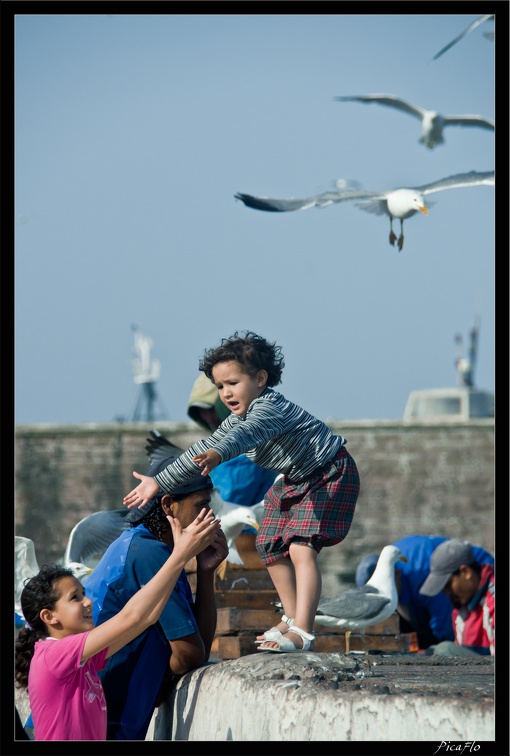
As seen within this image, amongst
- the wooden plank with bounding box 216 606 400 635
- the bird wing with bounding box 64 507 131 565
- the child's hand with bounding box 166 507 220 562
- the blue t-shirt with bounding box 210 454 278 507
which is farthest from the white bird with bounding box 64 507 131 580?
the child's hand with bounding box 166 507 220 562

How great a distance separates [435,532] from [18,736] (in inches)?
717

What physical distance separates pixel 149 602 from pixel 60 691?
39 centimetres

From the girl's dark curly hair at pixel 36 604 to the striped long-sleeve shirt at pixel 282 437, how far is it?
740mm

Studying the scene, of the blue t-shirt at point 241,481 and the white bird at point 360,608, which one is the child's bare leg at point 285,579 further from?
the blue t-shirt at point 241,481

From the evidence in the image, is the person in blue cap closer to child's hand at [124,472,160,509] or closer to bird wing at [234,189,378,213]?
child's hand at [124,472,160,509]

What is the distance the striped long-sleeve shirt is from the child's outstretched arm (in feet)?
2.13

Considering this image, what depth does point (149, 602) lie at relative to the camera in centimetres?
367

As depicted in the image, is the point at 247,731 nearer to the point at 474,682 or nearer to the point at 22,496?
the point at 474,682

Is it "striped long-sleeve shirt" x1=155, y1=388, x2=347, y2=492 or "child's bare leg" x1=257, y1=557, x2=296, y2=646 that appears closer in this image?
"striped long-sleeve shirt" x1=155, y1=388, x2=347, y2=492

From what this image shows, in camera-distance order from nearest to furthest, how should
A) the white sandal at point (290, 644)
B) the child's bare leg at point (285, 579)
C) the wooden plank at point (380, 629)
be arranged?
A: the white sandal at point (290, 644), the child's bare leg at point (285, 579), the wooden plank at point (380, 629)

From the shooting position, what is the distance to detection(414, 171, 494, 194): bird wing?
6805 millimetres

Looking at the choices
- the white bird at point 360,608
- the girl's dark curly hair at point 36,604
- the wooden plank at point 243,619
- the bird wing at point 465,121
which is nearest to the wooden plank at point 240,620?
the wooden plank at point 243,619

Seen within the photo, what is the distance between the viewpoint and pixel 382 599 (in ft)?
21.4

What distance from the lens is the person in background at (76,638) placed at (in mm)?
3674
